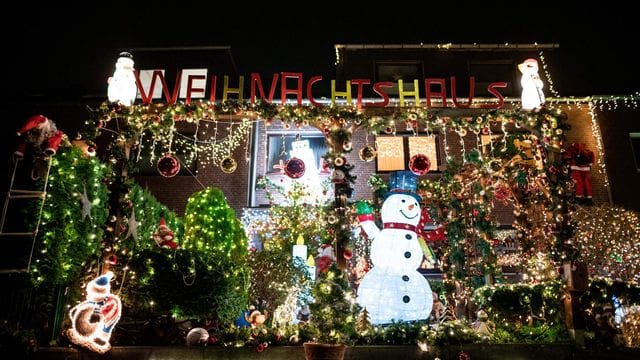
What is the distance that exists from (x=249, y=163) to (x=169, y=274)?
8812 millimetres

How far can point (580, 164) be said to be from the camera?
914 centimetres

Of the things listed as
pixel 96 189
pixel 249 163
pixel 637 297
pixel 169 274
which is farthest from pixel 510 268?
pixel 96 189

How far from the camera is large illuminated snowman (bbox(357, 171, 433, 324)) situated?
8.02 metres

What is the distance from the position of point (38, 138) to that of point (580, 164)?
10.3 metres

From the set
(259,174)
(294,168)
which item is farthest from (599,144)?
(294,168)

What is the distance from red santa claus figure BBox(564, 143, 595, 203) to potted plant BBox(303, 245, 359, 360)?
16.0 ft

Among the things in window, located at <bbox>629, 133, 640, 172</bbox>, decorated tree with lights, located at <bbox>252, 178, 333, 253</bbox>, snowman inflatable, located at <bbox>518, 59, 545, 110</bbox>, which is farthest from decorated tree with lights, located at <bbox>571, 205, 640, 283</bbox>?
decorated tree with lights, located at <bbox>252, 178, 333, 253</bbox>

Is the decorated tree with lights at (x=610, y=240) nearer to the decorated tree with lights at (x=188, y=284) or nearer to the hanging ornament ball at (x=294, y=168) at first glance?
the hanging ornament ball at (x=294, y=168)

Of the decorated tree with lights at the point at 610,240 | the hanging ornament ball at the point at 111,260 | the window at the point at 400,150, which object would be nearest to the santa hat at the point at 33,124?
the hanging ornament ball at the point at 111,260

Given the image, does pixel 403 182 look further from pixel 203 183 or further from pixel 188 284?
pixel 203 183

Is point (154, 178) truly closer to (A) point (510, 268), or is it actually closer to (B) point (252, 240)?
(B) point (252, 240)

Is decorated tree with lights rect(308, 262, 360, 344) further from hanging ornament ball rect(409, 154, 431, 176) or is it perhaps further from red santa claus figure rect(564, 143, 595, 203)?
red santa claus figure rect(564, 143, 595, 203)

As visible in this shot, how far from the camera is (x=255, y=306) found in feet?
35.0

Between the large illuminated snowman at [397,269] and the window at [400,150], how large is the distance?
273 inches
